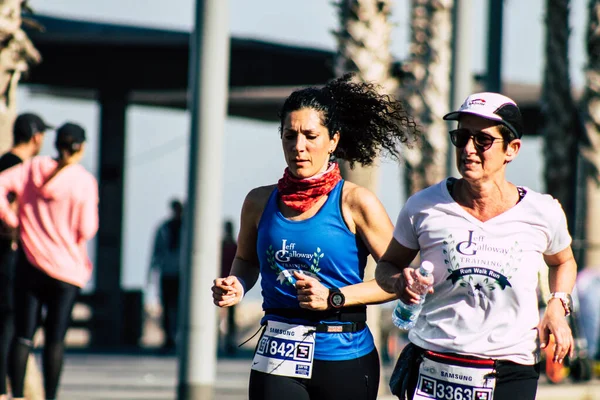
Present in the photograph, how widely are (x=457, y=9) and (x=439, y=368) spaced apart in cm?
842

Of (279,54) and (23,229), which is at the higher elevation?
(279,54)

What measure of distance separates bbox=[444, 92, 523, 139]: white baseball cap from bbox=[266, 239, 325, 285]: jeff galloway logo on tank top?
2.65 feet

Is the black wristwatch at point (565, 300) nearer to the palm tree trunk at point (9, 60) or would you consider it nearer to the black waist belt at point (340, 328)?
the black waist belt at point (340, 328)

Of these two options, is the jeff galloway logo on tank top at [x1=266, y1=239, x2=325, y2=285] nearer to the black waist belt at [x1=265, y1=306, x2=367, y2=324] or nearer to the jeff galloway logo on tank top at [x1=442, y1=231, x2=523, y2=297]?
the black waist belt at [x1=265, y1=306, x2=367, y2=324]

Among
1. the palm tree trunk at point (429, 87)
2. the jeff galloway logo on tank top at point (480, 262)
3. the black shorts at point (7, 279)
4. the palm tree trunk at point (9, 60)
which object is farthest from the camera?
the palm tree trunk at point (429, 87)

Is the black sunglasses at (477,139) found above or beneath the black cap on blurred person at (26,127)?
beneath

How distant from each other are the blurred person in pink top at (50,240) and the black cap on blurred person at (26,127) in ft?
0.73

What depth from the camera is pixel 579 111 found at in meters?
16.7

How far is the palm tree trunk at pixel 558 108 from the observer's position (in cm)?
1659

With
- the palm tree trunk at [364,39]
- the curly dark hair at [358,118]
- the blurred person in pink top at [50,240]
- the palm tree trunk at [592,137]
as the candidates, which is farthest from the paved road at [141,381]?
the curly dark hair at [358,118]

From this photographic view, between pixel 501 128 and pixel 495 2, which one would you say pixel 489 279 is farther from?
pixel 495 2

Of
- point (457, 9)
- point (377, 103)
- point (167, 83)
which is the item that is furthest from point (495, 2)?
point (377, 103)

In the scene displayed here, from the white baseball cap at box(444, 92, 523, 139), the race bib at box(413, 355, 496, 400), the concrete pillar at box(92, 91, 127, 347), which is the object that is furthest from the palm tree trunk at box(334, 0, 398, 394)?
the concrete pillar at box(92, 91, 127, 347)

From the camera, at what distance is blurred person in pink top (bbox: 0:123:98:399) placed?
28.9 ft
